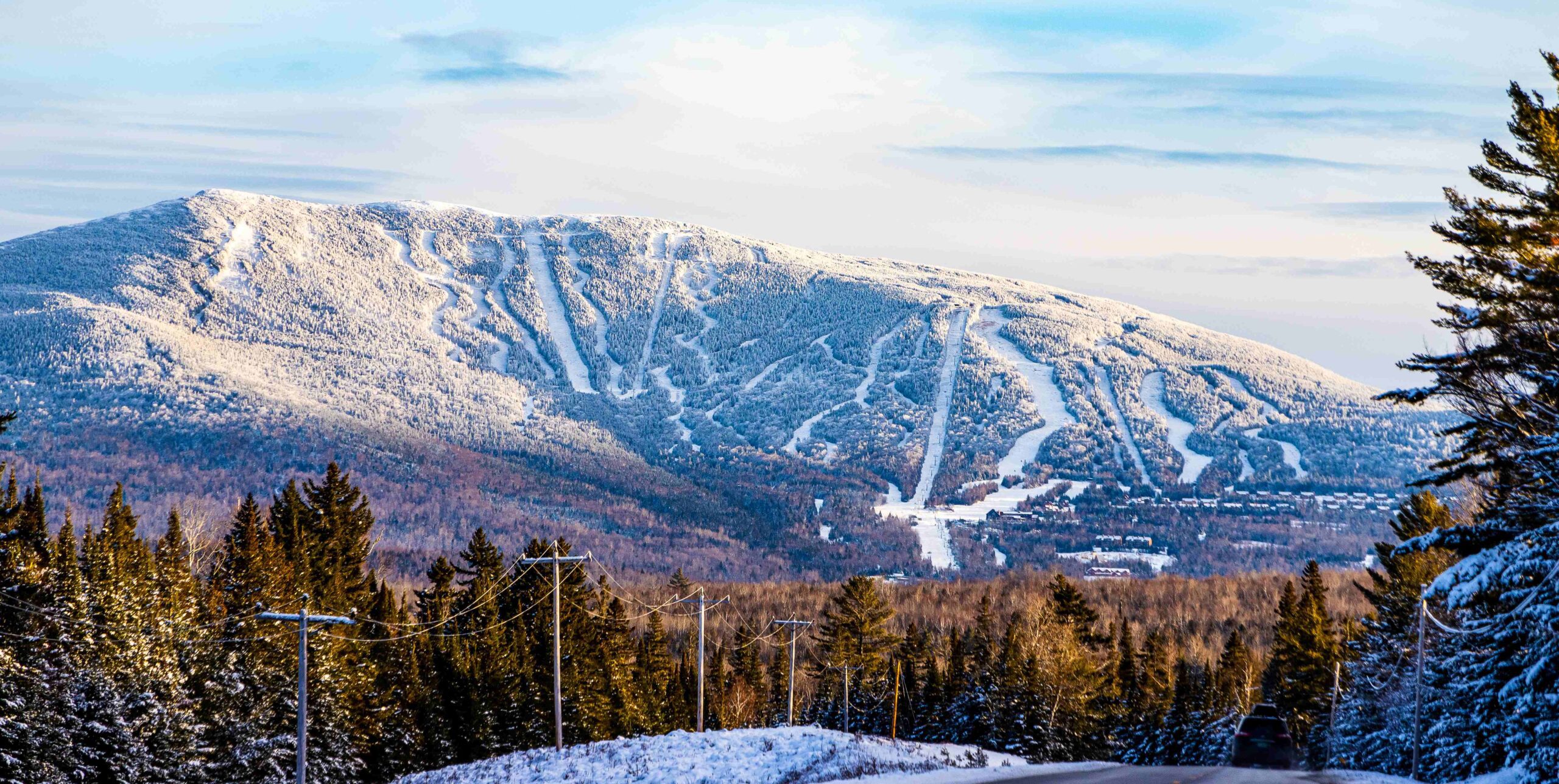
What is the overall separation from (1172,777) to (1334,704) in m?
42.4

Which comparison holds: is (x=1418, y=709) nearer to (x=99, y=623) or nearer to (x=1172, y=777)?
(x=1172, y=777)

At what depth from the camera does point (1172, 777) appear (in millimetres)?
29484

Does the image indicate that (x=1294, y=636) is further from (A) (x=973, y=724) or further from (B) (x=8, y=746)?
(B) (x=8, y=746)

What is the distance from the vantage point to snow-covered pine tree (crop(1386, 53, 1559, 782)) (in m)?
23.8

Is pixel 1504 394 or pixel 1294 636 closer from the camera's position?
pixel 1504 394

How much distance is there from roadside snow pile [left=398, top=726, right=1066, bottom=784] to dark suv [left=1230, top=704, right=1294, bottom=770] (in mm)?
6969

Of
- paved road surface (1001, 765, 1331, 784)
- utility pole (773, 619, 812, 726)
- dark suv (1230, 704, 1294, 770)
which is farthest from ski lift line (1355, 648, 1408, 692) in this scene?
paved road surface (1001, 765, 1331, 784)

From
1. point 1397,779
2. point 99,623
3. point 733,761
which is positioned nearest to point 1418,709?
point 1397,779

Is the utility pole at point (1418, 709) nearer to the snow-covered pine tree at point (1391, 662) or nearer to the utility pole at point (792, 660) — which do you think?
the snow-covered pine tree at point (1391, 662)

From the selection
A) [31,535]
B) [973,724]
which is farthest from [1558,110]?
[973,724]

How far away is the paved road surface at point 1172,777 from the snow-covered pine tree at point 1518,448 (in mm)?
4039

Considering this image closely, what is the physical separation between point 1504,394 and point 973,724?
63.5 m

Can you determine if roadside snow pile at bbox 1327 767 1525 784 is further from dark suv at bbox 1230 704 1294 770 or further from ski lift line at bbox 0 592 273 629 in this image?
ski lift line at bbox 0 592 273 629

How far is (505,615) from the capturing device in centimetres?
7075
